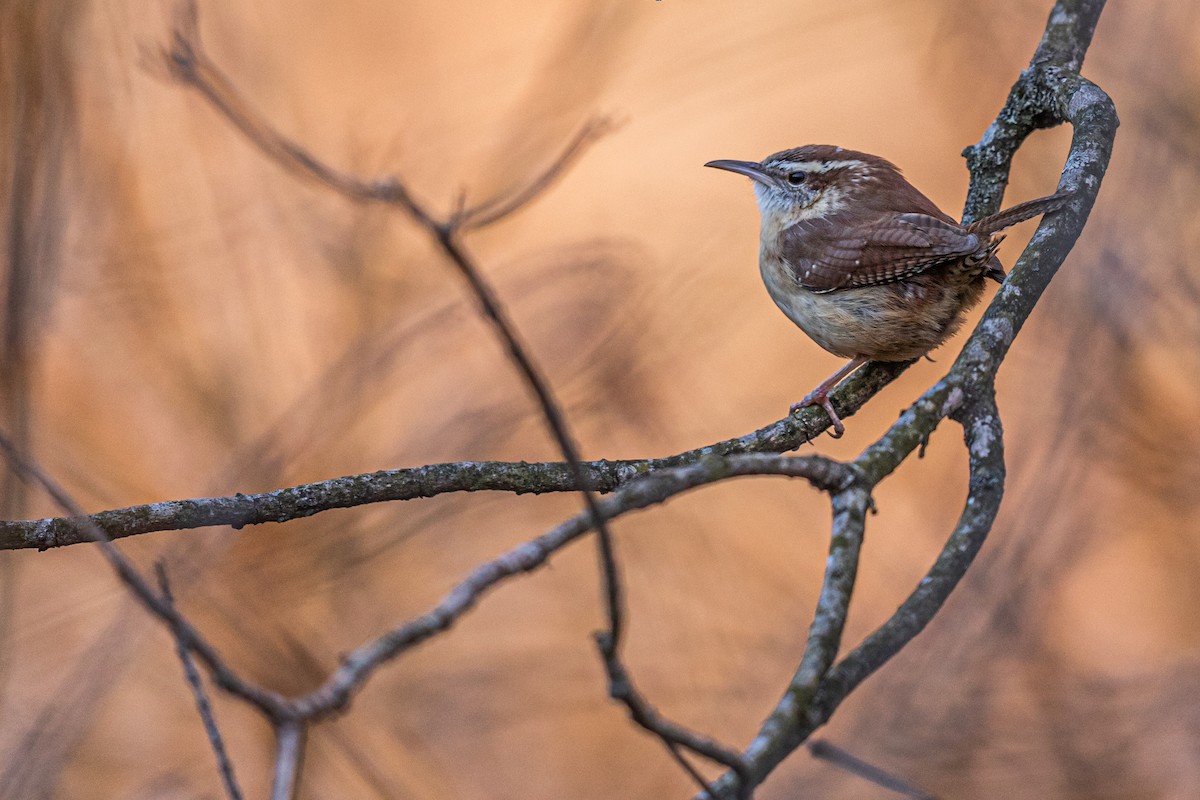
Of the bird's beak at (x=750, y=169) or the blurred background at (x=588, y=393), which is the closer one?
the bird's beak at (x=750, y=169)

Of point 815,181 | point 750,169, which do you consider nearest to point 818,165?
point 815,181

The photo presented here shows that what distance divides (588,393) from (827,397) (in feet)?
7.22

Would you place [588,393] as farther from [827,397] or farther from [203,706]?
[203,706]

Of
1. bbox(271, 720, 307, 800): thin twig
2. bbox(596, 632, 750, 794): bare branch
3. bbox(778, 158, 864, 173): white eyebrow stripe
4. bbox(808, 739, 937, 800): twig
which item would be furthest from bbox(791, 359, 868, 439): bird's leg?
bbox(271, 720, 307, 800): thin twig

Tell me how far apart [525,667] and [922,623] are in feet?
13.8

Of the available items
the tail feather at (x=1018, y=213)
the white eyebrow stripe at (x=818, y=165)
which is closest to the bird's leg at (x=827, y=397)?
the tail feather at (x=1018, y=213)

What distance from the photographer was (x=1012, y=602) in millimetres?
4434

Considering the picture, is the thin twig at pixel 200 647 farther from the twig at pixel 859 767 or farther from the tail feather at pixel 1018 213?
the tail feather at pixel 1018 213

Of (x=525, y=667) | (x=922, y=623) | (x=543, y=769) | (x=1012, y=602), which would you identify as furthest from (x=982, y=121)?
(x=922, y=623)

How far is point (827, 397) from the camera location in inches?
120

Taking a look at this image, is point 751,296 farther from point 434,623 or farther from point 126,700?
point 434,623

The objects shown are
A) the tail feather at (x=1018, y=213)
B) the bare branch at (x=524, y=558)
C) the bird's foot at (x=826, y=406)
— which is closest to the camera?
the bare branch at (x=524, y=558)

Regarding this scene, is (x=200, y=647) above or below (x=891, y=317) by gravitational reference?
below

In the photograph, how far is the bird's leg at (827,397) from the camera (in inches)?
115
